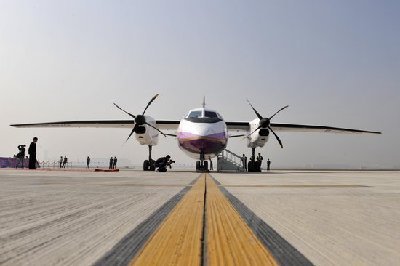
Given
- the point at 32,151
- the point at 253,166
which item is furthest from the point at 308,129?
the point at 32,151

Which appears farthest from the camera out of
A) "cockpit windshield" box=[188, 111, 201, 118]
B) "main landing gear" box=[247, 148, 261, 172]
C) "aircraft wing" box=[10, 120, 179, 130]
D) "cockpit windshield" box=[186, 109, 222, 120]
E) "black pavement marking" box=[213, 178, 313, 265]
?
"aircraft wing" box=[10, 120, 179, 130]

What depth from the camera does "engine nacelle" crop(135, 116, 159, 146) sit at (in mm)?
30234

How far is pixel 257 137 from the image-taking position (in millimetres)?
30469

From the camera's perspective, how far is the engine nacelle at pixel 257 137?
3016 centimetres

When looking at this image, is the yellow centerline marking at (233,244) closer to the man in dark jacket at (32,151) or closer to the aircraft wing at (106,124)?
the man in dark jacket at (32,151)

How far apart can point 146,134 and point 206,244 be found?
2768 centimetres

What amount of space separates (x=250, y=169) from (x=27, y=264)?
2981 centimetres

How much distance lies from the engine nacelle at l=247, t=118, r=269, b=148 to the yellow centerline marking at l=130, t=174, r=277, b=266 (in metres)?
25.8

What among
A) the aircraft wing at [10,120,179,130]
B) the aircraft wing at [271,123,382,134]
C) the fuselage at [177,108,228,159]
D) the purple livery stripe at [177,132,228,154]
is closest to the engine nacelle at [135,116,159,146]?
the fuselage at [177,108,228,159]

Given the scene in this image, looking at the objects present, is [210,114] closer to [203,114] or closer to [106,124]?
[203,114]

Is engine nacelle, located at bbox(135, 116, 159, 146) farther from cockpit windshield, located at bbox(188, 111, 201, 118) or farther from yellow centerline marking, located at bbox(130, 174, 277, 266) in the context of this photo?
yellow centerline marking, located at bbox(130, 174, 277, 266)

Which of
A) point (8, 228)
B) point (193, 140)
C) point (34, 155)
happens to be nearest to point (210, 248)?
point (8, 228)

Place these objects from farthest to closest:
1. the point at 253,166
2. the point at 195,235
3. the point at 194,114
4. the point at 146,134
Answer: the point at 253,166 < the point at 146,134 < the point at 194,114 < the point at 195,235

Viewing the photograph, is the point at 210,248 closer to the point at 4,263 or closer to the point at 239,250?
the point at 239,250
